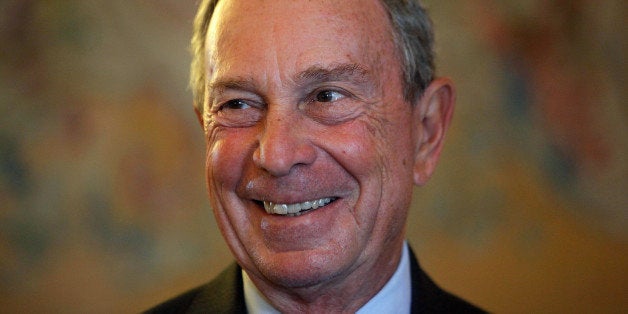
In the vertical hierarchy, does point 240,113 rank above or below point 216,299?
above

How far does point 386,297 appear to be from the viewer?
1.91 meters

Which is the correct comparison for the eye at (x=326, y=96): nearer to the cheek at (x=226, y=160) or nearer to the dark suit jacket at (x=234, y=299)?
the cheek at (x=226, y=160)

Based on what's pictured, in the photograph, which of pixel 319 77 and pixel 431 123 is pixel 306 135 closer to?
pixel 319 77

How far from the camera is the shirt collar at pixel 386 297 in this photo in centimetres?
189

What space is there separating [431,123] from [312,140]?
0.41m

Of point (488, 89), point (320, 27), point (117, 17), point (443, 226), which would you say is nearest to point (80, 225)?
point (117, 17)

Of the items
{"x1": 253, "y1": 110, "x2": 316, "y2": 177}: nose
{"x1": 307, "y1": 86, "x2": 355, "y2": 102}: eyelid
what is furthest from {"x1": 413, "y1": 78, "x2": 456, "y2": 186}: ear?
{"x1": 253, "y1": 110, "x2": 316, "y2": 177}: nose

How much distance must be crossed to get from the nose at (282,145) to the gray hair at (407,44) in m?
0.28

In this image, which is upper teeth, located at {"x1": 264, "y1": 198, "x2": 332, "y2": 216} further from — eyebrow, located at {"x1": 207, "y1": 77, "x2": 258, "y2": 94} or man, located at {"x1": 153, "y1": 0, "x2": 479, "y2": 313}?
eyebrow, located at {"x1": 207, "y1": 77, "x2": 258, "y2": 94}

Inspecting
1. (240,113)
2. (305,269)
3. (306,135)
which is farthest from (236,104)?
(305,269)

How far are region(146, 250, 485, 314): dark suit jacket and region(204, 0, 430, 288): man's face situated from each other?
0.59ft

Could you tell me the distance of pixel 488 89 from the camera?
3166 mm

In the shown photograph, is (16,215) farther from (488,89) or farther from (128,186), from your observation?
(488,89)

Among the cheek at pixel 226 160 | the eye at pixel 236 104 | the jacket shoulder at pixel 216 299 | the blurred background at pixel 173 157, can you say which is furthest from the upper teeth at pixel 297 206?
the blurred background at pixel 173 157
